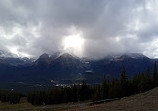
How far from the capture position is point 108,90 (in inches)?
4793

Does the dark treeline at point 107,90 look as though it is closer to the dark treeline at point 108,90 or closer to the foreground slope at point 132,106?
the dark treeline at point 108,90

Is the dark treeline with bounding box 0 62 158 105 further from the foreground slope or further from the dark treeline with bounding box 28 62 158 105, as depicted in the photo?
A: the foreground slope

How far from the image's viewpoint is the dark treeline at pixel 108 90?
119 metres

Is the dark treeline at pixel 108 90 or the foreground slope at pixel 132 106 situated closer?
the foreground slope at pixel 132 106

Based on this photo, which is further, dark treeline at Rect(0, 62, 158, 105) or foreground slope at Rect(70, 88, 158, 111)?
dark treeline at Rect(0, 62, 158, 105)

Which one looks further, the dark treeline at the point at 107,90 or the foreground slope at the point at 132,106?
the dark treeline at the point at 107,90

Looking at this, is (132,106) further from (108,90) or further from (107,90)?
(107,90)

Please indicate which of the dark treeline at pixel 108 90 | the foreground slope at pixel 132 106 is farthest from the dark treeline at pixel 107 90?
the foreground slope at pixel 132 106

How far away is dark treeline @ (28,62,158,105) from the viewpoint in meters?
119

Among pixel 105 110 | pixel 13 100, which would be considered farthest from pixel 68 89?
pixel 105 110

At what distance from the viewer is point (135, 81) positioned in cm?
12531

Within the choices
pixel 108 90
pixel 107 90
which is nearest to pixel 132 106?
pixel 108 90

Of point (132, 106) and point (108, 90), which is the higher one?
point (132, 106)

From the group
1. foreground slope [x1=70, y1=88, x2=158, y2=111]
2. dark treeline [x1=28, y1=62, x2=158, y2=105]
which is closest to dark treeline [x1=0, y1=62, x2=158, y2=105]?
dark treeline [x1=28, y1=62, x2=158, y2=105]
